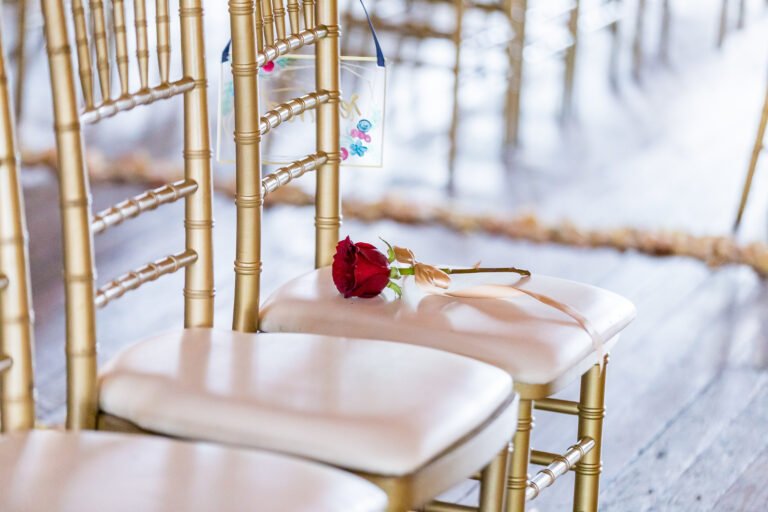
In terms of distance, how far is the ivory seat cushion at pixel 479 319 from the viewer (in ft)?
4.22

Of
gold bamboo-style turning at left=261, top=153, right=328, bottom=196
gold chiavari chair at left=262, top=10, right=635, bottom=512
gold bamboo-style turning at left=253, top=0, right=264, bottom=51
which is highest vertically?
gold bamboo-style turning at left=253, top=0, right=264, bottom=51

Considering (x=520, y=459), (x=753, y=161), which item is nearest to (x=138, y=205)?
(x=520, y=459)

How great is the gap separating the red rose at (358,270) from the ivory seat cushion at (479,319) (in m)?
0.02

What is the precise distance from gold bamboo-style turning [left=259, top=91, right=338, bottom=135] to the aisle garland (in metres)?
1.63

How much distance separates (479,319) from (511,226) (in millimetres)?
1797

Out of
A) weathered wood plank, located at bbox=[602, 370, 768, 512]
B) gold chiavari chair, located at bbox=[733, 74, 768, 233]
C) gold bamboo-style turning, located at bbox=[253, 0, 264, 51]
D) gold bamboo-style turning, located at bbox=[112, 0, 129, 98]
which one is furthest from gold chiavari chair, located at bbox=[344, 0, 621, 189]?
gold bamboo-style turning, located at bbox=[112, 0, 129, 98]

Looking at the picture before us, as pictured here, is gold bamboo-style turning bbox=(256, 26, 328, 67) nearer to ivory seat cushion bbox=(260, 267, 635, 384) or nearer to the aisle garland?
ivory seat cushion bbox=(260, 267, 635, 384)

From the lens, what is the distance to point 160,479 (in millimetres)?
978

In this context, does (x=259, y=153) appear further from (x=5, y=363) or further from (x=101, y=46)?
(x=5, y=363)

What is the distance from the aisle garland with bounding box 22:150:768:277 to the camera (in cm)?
297

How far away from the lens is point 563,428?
209 centimetres

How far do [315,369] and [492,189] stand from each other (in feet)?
7.59

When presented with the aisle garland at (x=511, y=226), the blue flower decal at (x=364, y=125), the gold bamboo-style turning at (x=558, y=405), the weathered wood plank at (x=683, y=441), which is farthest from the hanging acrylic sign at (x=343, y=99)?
the aisle garland at (x=511, y=226)

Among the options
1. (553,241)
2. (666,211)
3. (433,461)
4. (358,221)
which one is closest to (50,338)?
(358,221)
